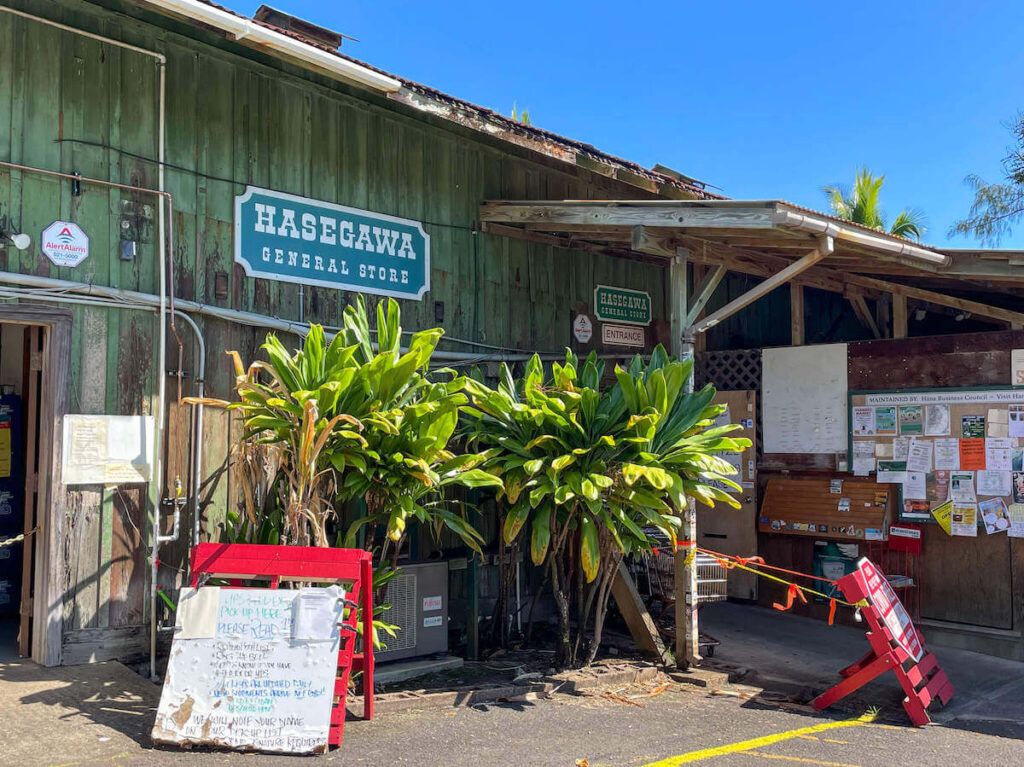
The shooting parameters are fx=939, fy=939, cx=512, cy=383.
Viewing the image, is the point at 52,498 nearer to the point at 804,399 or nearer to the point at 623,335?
the point at 623,335

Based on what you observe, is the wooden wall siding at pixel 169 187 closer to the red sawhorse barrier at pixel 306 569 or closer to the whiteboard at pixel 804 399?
the red sawhorse barrier at pixel 306 569

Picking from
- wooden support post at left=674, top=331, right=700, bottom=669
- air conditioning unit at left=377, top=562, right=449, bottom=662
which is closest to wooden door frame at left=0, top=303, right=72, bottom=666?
air conditioning unit at left=377, top=562, right=449, bottom=662

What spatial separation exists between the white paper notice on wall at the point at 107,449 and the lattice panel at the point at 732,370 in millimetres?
6040

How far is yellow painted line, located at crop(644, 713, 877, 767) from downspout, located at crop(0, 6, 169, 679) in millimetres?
3397

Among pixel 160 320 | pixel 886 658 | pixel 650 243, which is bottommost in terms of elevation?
pixel 886 658

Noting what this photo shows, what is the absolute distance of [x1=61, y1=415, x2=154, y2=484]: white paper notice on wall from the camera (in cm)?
605

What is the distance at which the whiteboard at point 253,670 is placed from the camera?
16.3 feet

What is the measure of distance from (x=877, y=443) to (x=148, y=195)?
670 cm

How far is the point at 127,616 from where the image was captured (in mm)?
6285

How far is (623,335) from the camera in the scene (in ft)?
33.1

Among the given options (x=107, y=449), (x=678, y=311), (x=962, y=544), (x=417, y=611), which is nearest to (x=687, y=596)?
(x=417, y=611)

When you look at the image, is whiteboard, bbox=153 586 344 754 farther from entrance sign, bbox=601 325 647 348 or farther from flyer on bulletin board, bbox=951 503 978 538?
flyer on bulletin board, bbox=951 503 978 538

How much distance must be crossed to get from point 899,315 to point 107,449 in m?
8.07

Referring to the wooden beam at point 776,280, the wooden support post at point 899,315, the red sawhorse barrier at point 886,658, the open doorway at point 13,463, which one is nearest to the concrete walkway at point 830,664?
the red sawhorse barrier at point 886,658
